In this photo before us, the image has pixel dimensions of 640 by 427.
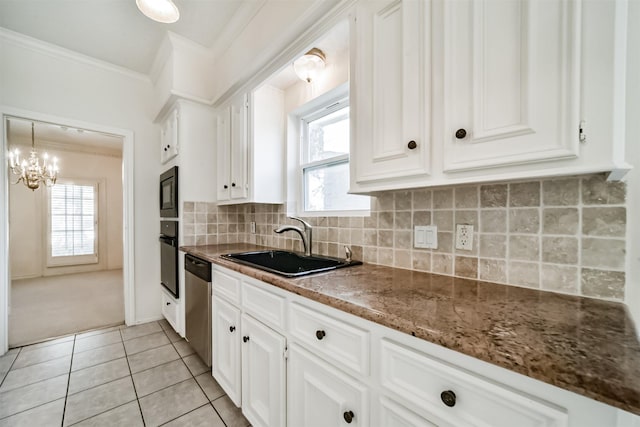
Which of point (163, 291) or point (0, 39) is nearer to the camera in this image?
point (0, 39)

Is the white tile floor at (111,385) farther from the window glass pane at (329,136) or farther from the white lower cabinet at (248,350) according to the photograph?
the window glass pane at (329,136)

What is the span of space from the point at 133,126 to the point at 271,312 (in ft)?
9.29

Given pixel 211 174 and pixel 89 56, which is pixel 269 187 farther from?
pixel 89 56

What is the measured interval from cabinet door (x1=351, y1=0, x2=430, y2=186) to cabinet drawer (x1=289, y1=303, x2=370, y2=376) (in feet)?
2.03

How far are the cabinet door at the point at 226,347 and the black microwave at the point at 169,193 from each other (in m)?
1.19

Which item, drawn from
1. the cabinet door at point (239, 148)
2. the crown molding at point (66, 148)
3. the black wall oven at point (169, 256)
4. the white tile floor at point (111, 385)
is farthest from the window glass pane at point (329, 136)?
the crown molding at point (66, 148)

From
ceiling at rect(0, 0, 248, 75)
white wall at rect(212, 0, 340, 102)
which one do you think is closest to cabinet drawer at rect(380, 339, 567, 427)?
white wall at rect(212, 0, 340, 102)

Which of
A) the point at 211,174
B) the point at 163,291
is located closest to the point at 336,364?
the point at 211,174

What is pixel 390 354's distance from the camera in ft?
2.38

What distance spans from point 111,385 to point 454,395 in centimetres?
226

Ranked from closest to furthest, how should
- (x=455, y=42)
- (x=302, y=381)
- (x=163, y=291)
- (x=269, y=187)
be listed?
(x=455, y=42)
(x=302, y=381)
(x=269, y=187)
(x=163, y=291)

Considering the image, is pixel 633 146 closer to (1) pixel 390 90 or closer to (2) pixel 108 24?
(1) pixel 390 90

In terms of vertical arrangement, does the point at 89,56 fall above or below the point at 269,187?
above

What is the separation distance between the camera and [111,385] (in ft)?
5.79
